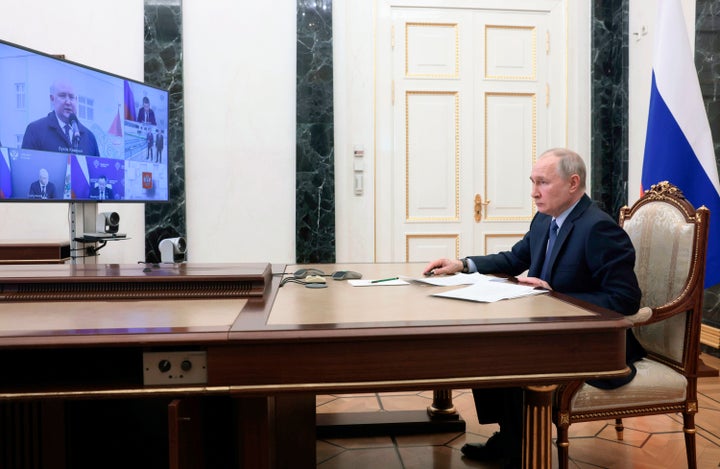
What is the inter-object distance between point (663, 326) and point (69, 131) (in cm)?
268

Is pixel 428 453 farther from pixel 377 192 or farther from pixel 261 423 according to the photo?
pixel 377 192

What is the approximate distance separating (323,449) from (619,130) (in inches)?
155

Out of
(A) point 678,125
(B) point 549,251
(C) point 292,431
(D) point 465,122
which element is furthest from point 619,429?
(D) point 465,122

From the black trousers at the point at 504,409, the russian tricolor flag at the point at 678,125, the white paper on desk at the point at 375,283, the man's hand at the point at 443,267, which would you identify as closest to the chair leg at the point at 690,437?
the black trousers at the point at 504,409

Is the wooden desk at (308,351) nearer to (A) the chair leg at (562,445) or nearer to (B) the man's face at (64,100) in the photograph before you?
(A) the chair leg at (562,445)

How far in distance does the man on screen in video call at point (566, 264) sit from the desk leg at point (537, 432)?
0.42 m

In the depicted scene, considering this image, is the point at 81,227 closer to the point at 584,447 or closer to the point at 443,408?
the point at 443,408

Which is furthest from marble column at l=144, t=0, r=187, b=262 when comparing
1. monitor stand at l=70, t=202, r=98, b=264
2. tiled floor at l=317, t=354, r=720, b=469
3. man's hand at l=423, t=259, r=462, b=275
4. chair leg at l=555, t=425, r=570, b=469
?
chair leg at l=555, t=425, r=570, b=469

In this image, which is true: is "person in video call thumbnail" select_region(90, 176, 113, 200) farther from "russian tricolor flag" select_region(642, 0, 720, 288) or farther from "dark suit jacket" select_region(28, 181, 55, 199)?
"russian tricolor flag" select_region(642, 0, 720, 288)

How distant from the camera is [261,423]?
145 centimetres

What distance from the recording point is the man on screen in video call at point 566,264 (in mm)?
2061

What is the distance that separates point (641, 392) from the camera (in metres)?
2.10

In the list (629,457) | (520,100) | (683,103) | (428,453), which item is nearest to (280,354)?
(428,453)

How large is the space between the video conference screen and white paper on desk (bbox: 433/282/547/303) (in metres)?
1.93
